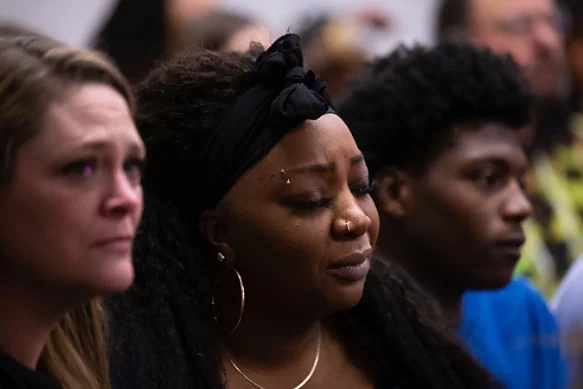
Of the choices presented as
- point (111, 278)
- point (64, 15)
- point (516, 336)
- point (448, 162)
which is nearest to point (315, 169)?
Result: point (111, 278)

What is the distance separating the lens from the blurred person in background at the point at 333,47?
3.32 meters

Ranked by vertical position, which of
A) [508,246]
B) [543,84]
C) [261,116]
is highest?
[261,116]

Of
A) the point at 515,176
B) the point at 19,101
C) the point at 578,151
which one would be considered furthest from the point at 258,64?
the point at 578,151

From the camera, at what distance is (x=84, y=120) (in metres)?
1.38

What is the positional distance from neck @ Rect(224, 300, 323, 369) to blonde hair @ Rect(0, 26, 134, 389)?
31 centimetres

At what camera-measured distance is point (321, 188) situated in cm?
178

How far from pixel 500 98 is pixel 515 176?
0.17 m

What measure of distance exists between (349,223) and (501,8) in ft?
6.84

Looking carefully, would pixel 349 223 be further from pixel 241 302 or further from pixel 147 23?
pixel 147 23

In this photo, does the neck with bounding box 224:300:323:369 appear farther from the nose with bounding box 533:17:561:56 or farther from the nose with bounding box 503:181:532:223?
the nose with bounding box 533:17:561:56

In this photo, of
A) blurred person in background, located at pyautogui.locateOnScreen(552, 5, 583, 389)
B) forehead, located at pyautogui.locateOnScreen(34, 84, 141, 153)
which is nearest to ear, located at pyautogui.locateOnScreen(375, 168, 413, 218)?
blurred person in background, located at pyautogui.locateOnScreen(552, 5, 583, 389)

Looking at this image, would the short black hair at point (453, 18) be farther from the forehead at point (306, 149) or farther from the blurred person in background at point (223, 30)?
the forehead at point (306, 149)

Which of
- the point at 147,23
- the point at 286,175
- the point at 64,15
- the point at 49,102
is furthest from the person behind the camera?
the point at 64,15

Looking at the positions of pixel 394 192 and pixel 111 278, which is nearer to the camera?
pixel 111 278
